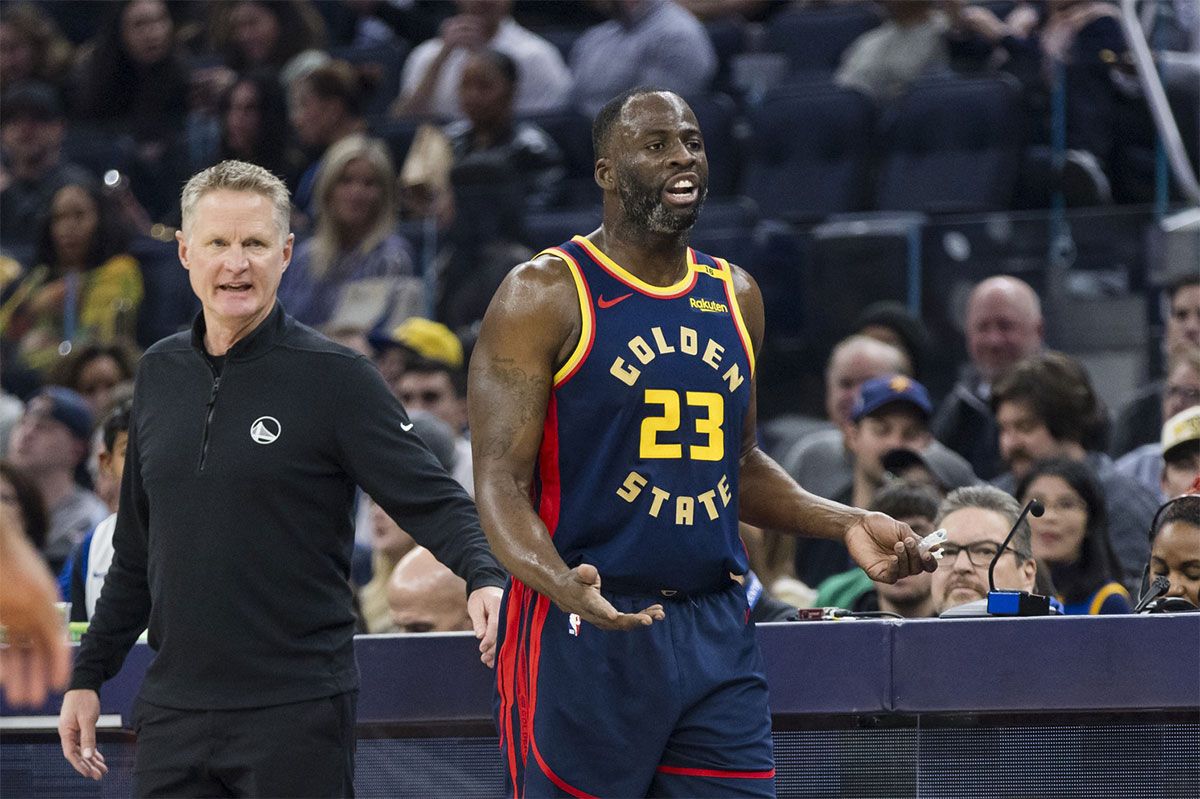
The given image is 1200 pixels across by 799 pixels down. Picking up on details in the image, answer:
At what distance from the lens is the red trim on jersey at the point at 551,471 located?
3465mm

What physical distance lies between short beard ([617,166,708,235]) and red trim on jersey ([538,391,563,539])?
0.40 m

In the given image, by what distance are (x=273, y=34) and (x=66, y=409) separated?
171 inches

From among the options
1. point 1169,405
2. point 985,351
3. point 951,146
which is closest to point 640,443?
point 1169,405

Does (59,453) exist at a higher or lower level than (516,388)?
lower

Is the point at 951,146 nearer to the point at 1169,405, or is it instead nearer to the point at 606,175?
the point at 1169,405

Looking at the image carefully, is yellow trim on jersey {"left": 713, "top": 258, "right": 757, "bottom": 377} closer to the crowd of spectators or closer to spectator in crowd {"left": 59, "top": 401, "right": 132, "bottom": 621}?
the crowd of spectators

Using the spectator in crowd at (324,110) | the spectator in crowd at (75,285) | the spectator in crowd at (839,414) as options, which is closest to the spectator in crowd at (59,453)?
the spectator in crowd at (75,285)

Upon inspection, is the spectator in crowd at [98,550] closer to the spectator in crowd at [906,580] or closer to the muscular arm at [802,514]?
the muscular arm at [802,514]

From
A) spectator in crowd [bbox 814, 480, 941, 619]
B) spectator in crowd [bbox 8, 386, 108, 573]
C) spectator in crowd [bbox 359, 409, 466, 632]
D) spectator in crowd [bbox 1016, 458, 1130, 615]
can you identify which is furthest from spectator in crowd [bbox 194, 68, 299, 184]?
spectator in crowd [bbox 1016, 458, 1130, 615]

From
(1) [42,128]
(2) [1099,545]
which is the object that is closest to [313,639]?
(2) [1099,545]

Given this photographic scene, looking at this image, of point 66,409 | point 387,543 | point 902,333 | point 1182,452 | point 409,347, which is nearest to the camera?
point 1182,452

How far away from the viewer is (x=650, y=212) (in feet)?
11.5

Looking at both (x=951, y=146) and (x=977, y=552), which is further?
(x=951, y=146)

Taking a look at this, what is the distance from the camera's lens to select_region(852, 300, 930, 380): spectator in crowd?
7625mm
